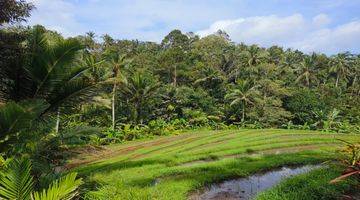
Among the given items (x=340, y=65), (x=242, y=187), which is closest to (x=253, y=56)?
(x=340, y=65)

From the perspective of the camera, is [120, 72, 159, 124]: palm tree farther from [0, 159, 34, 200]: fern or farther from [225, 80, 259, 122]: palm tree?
[0, 159, 34, 200]: fern

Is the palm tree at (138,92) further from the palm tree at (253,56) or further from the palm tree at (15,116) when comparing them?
the palm tree at (15,116)

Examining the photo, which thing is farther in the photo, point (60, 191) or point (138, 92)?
point (138, 92)

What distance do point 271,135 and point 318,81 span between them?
4103 cm

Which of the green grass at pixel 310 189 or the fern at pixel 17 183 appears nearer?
the fern at pixel 17 183

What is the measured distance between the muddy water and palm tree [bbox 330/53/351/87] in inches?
A: 2327

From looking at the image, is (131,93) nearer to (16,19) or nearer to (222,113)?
(222,113)

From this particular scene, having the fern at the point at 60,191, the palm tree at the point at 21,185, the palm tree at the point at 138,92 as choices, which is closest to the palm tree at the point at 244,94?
the palm tree at the point at 138,92

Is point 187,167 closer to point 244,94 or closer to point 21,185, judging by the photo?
point 21,185

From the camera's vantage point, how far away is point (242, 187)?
13.8m

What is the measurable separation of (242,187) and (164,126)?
31355 millimetres

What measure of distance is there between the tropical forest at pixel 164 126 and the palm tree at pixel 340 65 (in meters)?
2.89

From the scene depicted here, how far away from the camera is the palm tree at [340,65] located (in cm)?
7075

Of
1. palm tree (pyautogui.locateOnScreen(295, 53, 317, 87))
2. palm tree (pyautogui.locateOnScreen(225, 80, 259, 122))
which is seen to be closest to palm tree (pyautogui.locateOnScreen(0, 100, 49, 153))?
palm tree (pyautogui.locateOnScreen(225, 80, 259, 122))
